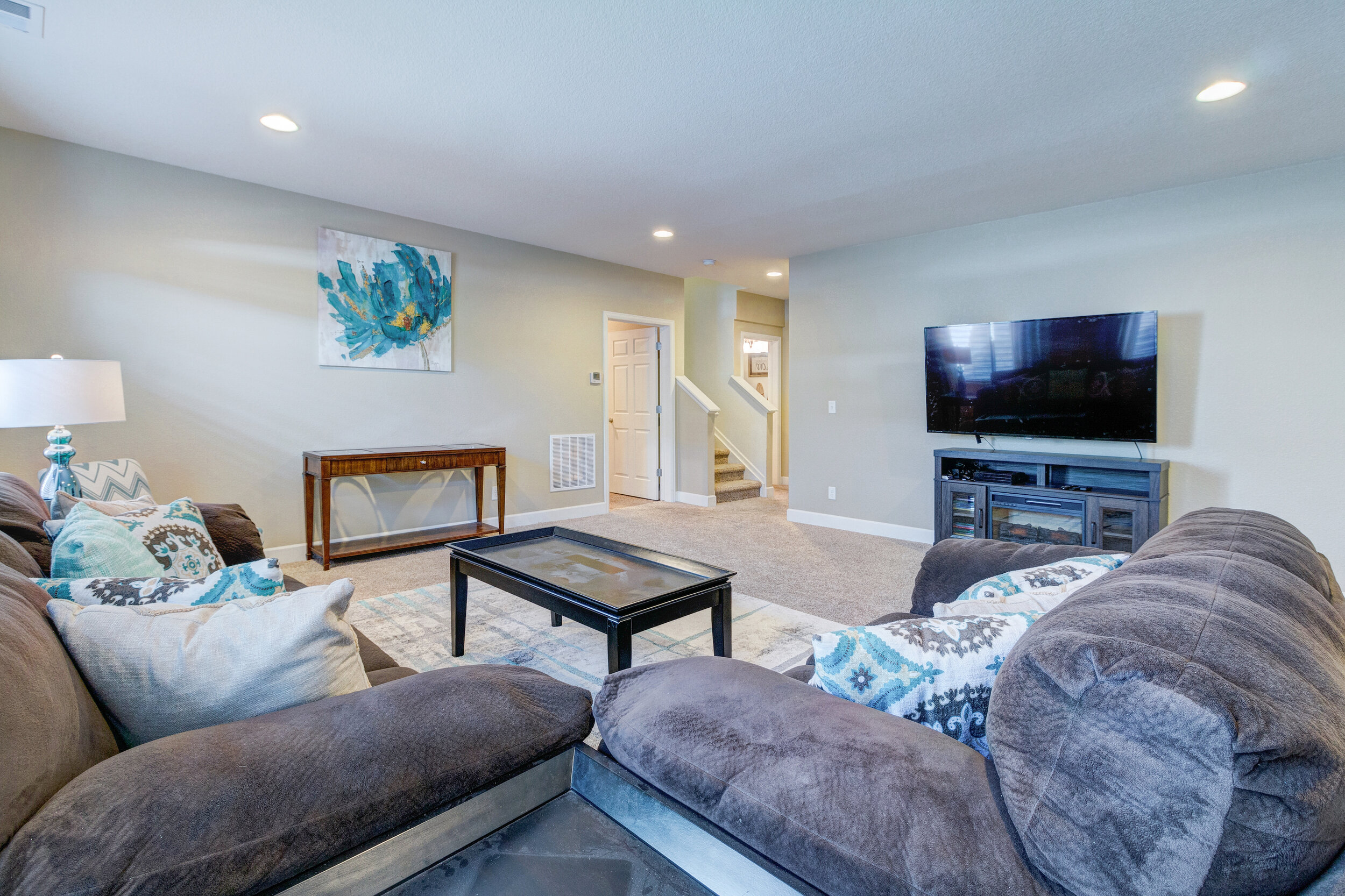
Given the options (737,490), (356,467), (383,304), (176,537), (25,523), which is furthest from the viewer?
(737,490)

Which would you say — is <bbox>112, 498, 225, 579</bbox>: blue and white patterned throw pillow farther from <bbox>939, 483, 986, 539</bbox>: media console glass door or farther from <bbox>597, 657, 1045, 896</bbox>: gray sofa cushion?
<bbox>939, 483, 986, 539</bbox>: media console glass door

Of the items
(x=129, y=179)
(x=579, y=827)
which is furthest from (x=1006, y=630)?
(x=129, y=179)

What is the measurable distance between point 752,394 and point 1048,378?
3.72 meters

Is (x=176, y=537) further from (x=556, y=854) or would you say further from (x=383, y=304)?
(x=383, y=304)

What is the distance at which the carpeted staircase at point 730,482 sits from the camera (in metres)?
6.87

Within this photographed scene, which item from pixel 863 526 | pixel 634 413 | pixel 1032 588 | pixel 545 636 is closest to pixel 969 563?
pixel 1032 588

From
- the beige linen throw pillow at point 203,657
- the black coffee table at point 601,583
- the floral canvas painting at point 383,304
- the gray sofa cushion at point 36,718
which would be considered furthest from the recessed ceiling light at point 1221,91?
the floral canvas painting at point 383,304

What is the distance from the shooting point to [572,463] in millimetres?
5840

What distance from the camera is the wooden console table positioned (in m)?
3.97

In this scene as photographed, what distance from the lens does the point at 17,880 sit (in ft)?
1.76

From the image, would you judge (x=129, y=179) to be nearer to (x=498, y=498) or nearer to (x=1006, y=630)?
(x=498, y=498)

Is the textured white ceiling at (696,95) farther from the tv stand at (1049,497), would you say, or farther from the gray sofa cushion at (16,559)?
the gray sofa cushion at (16,559)

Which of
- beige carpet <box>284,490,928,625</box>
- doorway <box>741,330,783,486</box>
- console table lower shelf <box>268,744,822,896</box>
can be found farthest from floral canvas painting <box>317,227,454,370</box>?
console table lower shelf <box>268,744,822,896</box>

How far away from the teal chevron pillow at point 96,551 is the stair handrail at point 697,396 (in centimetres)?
513
